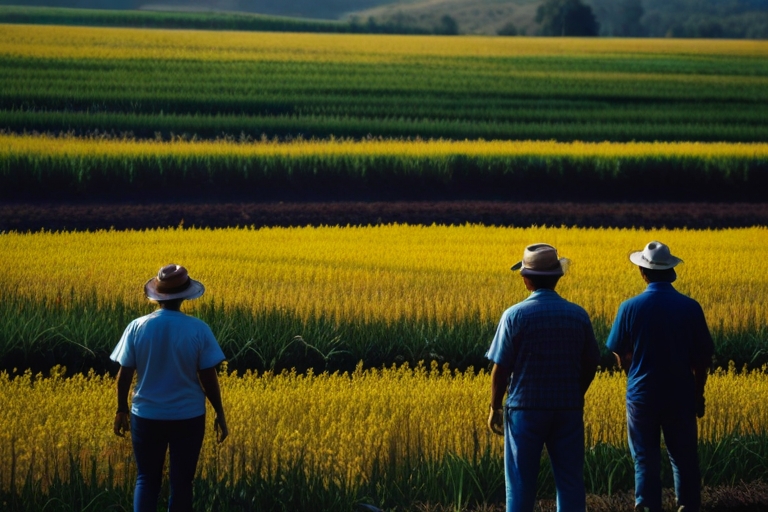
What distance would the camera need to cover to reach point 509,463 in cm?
425

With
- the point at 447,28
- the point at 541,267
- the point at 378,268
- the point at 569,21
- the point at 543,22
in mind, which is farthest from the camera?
the point at 447,28

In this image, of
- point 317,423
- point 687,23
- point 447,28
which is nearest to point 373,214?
point 317,423

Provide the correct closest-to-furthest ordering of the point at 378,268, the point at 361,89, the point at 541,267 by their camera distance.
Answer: the point at 541,267, the point at 378,268, the point at 361,89

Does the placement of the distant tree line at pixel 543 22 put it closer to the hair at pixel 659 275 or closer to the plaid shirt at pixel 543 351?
the hair at pixel 659 275

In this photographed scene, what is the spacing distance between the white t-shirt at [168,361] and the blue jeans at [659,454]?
2.00 m

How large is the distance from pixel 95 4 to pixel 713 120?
36747 millimetres

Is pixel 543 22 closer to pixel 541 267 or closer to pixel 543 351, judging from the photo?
pixel 541 267

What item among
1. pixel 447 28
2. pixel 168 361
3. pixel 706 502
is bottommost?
→ pixel 706 502

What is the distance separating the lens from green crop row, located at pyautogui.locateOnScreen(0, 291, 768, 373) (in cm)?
786

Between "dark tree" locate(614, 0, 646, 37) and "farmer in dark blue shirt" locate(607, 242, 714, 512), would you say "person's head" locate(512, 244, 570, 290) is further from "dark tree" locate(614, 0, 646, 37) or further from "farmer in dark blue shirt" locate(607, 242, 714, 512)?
"dark tree" locate(614, 0, 646, 37)

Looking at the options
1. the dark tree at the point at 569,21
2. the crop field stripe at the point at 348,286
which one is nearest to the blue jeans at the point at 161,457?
the crop field stripe at the point at 348,286

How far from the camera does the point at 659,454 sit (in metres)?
4.75

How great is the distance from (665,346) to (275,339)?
13.3 feet

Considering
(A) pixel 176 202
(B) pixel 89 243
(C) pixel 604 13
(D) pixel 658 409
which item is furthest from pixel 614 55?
(C) pixel 604 13
